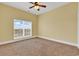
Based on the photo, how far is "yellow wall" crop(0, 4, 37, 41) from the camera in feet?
13.1

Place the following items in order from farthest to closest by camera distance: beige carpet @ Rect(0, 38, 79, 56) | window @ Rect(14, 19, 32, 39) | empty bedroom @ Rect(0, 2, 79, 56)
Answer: empty bedroom @ Rect(0, 2, 79, 56)
window @ Rect(14, 19, 32, 39)
beige carpet @ Rect(0, 38, 79, 56)

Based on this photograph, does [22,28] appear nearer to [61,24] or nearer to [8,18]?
[8,18]

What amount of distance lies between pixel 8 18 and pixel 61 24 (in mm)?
2302

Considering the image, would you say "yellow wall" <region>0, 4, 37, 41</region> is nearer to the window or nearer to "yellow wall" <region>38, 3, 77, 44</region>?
the window

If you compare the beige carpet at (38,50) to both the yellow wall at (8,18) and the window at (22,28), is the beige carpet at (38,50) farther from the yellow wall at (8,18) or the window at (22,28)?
the yellow wall at (8,18)

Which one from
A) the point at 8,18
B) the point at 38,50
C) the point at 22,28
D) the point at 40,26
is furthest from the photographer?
the point at 8,18

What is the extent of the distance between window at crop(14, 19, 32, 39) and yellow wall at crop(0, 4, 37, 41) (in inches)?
8.1

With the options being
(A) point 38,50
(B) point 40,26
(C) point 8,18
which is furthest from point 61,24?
(C) point 8,18

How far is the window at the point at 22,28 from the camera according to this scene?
3.50 meters

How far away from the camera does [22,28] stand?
3420mm

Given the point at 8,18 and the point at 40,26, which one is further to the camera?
the point at 8,18

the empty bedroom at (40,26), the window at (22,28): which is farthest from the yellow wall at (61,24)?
the window at (22,28)

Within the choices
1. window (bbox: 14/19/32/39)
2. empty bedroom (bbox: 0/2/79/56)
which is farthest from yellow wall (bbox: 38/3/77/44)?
window (bbox: 14/19/32/39)

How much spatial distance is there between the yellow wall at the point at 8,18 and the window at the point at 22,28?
0.68ft
